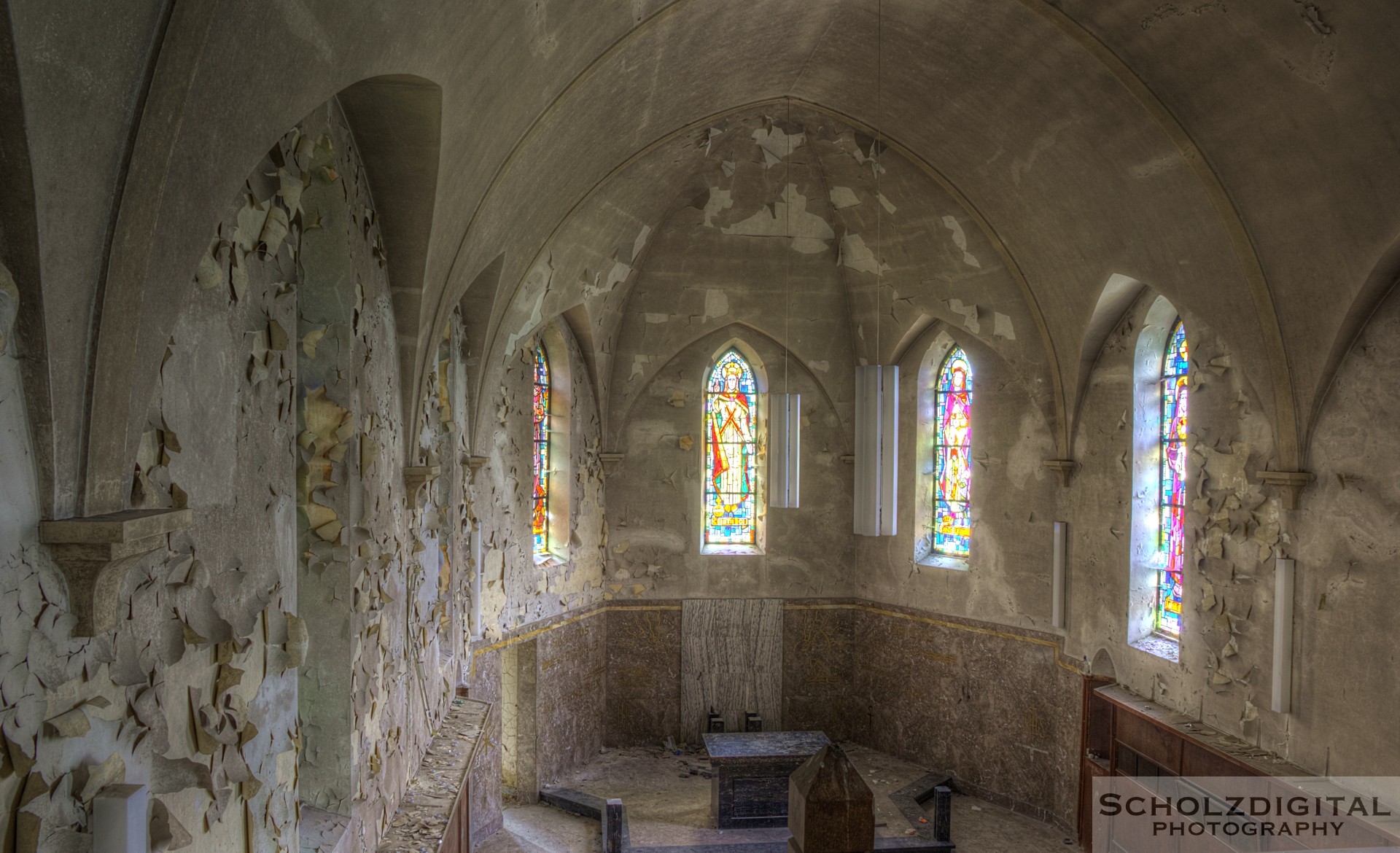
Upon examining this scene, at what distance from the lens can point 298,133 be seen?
3689 mm

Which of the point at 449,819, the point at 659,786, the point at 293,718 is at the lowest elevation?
the point at 659,786

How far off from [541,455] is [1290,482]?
7124 millimetres

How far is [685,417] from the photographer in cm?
1148

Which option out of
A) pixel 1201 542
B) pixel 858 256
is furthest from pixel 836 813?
pixel 858 256

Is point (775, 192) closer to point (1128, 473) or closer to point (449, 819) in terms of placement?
point (1128, 473)

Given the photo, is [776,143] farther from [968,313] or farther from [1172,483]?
[1172,483]

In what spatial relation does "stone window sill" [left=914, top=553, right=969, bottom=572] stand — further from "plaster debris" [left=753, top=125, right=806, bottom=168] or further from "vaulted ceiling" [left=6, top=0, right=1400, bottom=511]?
"plaster debris" [left=753, top=125, right=806, bottom=168]

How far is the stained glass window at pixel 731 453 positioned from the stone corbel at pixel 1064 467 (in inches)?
144

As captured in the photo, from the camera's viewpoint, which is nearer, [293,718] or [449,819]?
[293,718]

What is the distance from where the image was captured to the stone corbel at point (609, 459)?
11094 mm

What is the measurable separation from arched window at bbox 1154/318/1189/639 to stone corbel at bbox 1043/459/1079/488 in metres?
0.93

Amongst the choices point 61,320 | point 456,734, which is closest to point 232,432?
point 61,320

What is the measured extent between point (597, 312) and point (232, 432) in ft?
23.9

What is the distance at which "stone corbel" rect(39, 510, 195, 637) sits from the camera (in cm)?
209
